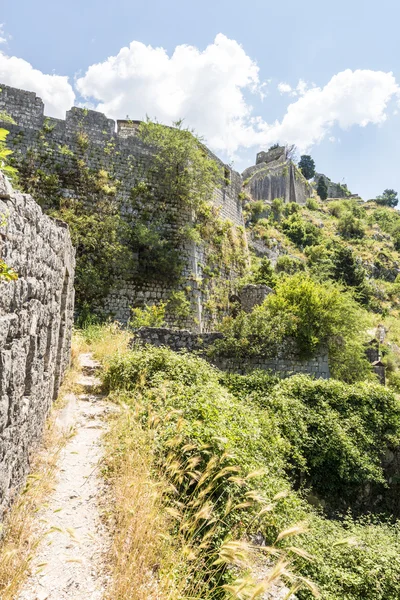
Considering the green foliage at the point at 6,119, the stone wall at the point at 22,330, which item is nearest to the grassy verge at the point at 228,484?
the stone wall at the point at 22,330

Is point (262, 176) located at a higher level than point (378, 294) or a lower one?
higher

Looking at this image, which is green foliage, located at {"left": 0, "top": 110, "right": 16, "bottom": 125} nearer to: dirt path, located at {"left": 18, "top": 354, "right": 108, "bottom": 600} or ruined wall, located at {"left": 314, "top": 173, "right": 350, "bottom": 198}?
dirt path, located at {"left": 18, "top": 354, "right": 108, "bottom": 600}

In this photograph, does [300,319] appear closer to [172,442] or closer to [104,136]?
[172,442]

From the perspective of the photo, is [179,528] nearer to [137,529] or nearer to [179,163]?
[137,529]

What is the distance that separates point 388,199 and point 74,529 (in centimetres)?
8317

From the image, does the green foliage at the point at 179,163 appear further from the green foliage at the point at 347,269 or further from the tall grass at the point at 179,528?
the green foliage at the point at 347,269

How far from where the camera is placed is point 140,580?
8.00ft

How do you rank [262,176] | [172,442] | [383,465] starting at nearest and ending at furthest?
[172,442], [383,465], [262,176]

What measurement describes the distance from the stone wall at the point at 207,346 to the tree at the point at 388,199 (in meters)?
73.7

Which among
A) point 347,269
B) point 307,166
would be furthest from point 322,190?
point 347,269

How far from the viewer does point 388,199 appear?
73.6 m

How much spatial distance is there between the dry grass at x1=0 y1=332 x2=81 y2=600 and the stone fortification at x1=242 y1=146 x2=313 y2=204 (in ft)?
148

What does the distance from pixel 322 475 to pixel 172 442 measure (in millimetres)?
5266

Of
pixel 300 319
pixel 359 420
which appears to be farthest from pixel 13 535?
pixel 300 319
